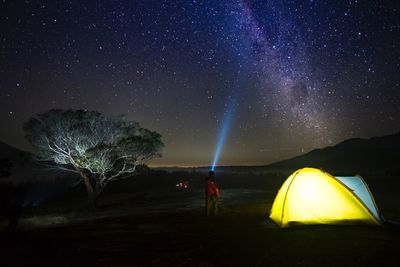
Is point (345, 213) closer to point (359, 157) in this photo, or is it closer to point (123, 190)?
point (123, 190)

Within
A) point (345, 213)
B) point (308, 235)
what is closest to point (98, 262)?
point (308, 235)

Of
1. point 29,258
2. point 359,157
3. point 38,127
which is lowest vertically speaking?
point 29,258

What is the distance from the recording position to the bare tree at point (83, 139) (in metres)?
24.6

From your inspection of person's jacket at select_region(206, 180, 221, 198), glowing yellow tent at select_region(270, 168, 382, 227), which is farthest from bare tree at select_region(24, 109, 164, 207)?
glowing yellow tent at select_region(270, 168, 382, 227)

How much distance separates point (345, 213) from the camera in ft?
39.2

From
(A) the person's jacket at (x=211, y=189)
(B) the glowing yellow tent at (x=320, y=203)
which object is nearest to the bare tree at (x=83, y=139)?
(A) the person's jacket at (x=211, y=189)

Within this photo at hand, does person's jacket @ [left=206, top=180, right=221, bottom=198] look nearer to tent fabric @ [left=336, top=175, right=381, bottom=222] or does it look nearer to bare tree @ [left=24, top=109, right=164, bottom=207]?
tent fabric @ [left=336, top=175, right=381, bottom=222]

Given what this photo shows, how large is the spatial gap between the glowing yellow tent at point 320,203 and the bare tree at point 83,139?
16383 millimetres

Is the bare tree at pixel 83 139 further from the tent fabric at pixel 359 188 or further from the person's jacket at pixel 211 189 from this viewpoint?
the tent fabric at pixel 359 188

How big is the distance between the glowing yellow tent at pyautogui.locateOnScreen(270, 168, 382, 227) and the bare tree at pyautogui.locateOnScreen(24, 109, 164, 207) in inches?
645

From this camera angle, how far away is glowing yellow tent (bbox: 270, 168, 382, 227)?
467 inches

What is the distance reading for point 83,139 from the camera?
25.1 meters

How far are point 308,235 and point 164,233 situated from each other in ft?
15.8

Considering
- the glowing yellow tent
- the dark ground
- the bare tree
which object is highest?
the bare tree
